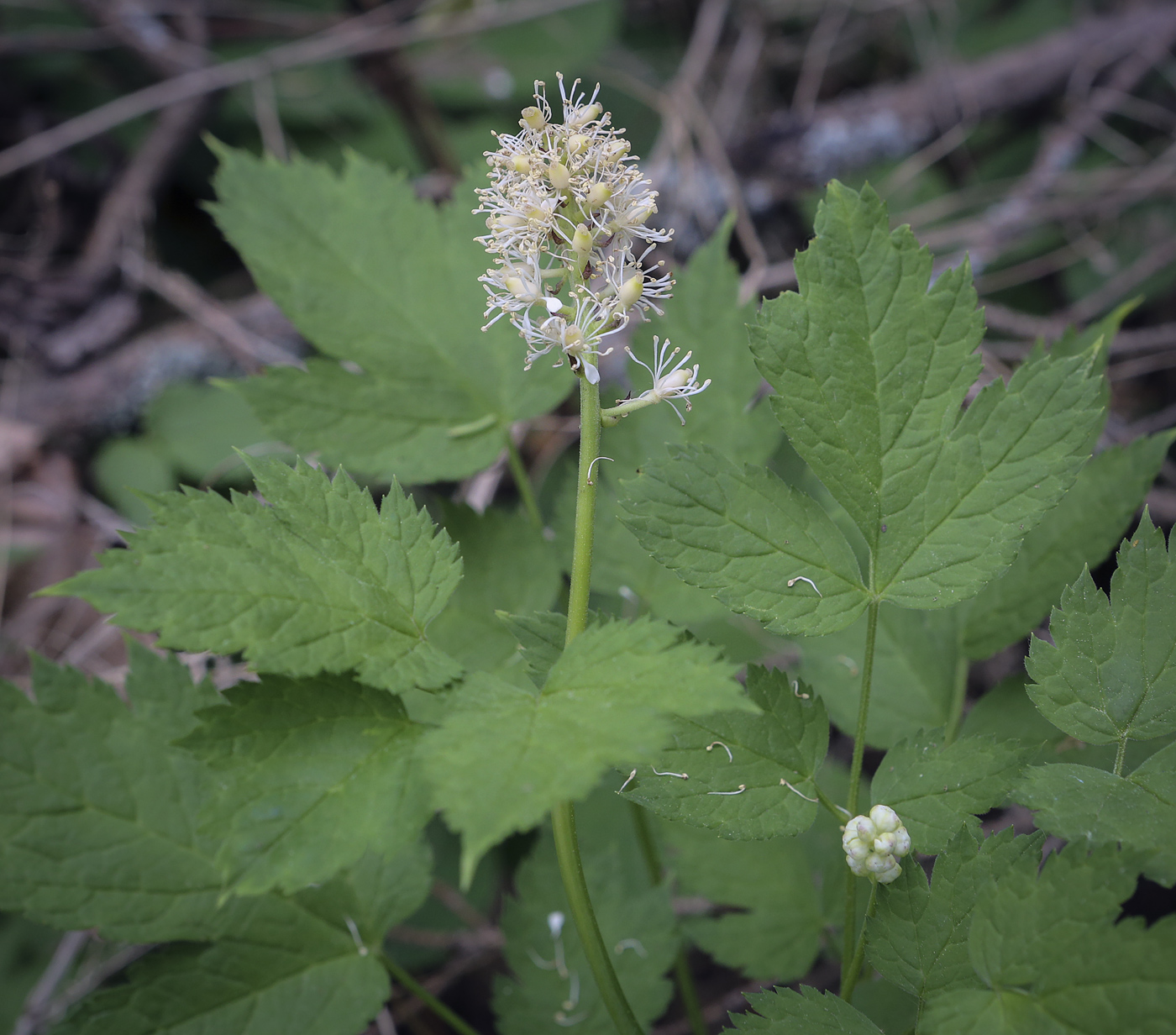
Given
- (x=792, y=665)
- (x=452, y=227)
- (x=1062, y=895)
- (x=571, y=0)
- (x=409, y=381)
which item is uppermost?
(x=571, y=0)

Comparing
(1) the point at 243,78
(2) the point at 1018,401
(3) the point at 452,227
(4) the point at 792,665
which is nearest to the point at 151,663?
(3) the point at 452,227

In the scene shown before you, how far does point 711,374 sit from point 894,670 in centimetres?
63

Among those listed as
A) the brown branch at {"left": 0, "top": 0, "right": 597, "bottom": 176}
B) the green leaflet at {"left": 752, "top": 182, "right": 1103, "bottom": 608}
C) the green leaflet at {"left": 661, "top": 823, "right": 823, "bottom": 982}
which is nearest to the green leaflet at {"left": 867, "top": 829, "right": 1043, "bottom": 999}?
the green leaflet at {"left": 752, "top": 182, "right": 1103, "bottom": 608}

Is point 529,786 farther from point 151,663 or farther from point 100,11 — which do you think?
point 100,11

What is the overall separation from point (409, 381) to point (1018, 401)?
109 cm

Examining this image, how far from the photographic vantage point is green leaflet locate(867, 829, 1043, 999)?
102 centimetres

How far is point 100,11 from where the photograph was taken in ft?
9.75

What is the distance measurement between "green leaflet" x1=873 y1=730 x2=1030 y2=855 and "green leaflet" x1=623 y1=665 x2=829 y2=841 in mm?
112

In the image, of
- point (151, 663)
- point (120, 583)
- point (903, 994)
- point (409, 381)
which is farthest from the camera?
point (409, 381)

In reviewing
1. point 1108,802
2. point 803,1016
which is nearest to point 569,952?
point 803,1016

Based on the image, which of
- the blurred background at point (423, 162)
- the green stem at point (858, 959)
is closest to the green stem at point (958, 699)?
the green stem at point (858, 959)

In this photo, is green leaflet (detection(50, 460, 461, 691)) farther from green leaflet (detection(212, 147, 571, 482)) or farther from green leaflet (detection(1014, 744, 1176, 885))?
green leaflet (detection(1014, 744, 1176, 885))

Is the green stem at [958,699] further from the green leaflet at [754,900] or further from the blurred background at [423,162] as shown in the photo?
the blurred background at [423,162]

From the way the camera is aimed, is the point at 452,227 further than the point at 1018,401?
Yes
